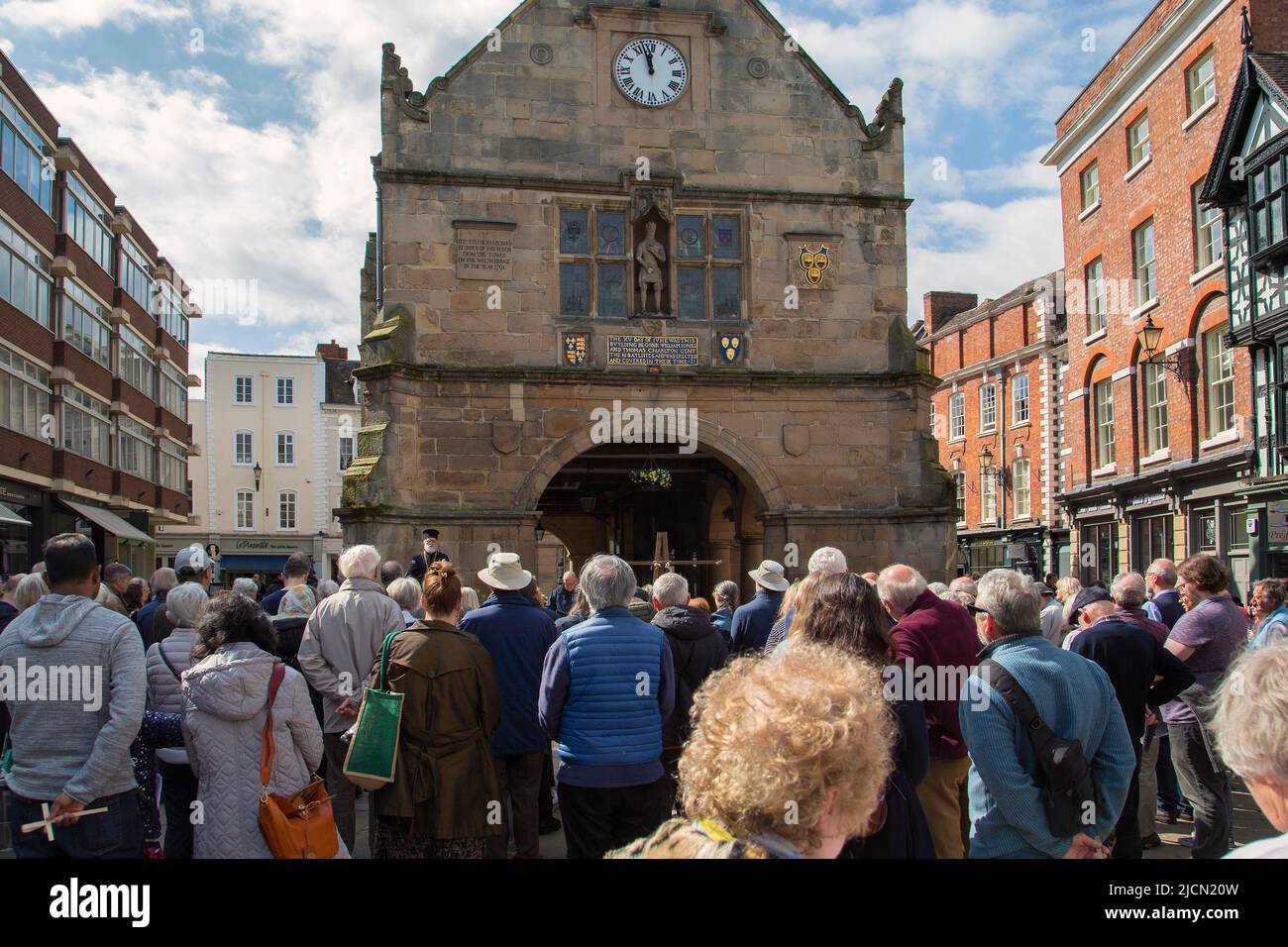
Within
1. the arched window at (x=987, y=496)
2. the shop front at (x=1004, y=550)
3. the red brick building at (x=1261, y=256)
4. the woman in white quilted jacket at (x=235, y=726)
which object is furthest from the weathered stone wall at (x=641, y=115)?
the arched window at (x=987, y=496)

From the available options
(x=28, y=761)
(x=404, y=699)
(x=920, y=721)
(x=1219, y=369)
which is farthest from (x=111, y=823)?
(x=1219, y=369)

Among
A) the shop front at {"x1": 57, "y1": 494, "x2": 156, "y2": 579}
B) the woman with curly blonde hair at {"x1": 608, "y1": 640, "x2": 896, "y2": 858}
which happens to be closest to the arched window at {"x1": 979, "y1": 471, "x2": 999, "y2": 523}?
the shop front at {"x1": 57, "y1": 494, "x2": 156, "y2": 579}

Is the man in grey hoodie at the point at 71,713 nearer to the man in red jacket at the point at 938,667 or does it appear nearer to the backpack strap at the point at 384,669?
the backpack strap at the point at 384,669

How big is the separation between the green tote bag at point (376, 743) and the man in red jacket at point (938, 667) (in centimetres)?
235

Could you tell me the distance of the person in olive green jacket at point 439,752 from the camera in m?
4.99

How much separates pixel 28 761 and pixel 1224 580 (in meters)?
7.12

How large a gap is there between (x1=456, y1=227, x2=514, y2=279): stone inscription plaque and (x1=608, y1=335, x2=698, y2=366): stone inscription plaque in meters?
1.94

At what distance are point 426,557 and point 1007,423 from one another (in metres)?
28.2

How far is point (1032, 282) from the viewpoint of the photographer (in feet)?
123

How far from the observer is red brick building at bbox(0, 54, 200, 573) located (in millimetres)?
25172

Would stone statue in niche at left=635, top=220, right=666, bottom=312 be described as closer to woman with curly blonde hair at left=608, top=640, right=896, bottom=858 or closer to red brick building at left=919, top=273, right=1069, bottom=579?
woman with curly blonde hair at left=608, top=640, right=896, bottom=858

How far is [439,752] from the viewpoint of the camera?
5.05 m

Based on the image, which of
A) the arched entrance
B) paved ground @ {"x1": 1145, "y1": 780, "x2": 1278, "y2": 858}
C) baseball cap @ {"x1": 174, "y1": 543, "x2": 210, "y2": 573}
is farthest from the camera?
the arched entrance

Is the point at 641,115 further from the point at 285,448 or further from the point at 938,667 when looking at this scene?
the point at 285,448
